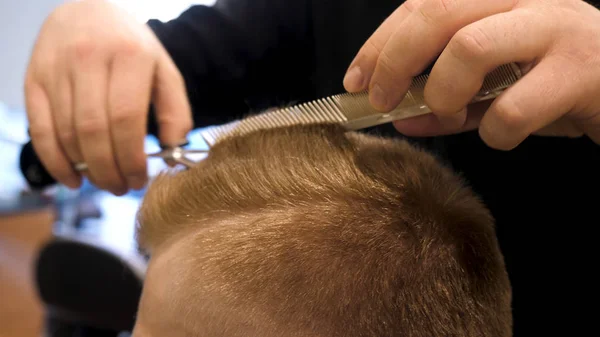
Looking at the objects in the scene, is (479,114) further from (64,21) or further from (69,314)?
(69,314)

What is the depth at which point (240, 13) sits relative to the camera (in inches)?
38.1

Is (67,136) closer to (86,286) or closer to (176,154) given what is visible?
(176,154)

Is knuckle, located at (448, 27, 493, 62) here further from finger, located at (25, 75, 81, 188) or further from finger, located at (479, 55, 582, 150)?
finger, located at (25, 75, 81, 188)

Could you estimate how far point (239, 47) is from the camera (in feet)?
3.19

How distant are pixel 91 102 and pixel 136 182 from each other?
0.16 metres

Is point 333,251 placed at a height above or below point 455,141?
above

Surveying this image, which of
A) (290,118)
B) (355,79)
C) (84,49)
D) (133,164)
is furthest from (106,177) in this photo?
(355,79)

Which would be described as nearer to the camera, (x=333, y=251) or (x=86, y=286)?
(x=333, y=251)

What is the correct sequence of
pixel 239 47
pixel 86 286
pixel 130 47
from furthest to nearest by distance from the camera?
pixel 86 286, pixel 239 47, pixel 130 47

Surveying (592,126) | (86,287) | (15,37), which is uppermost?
(15,37)

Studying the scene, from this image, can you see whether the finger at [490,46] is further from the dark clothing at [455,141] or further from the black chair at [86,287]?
the black chair at [86,287]

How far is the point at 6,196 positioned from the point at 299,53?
4.54 ft

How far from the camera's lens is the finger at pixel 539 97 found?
44 centimetres

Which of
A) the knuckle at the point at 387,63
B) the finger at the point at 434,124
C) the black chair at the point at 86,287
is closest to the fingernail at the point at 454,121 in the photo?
the finger at the point at 434,124
